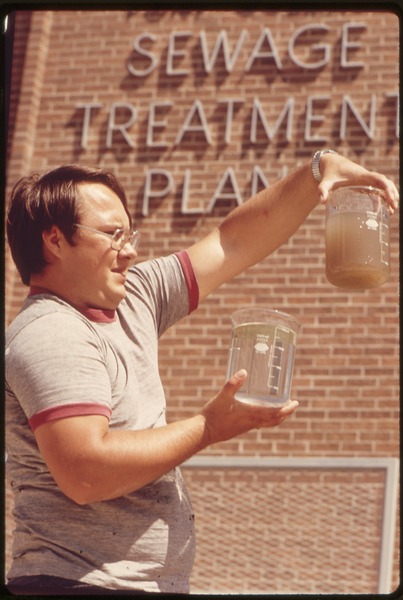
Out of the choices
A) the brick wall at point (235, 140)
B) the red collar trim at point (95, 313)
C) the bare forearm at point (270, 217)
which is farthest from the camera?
the brick wall at point (235, 140)

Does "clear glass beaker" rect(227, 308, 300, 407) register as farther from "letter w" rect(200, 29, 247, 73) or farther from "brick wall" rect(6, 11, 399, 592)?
"letter w" rect(200, 29, 247, 73)

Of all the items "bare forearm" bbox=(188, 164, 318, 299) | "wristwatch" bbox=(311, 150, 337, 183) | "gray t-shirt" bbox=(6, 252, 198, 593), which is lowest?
"gray t-shirt" bbox=(6, 252, 198, 593)

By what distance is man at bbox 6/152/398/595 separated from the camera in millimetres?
2387

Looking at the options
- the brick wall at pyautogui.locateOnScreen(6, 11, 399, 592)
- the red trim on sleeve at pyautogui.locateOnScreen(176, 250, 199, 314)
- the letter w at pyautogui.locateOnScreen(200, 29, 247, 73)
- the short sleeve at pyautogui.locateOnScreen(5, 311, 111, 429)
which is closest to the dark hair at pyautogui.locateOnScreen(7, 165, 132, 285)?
the short sleeve at pyautogui.locateOnScreen(5, 311, 111, 429)

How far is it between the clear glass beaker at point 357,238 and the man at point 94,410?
66 mm

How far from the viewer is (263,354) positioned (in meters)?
2.54

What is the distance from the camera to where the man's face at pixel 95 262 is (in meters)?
2.71

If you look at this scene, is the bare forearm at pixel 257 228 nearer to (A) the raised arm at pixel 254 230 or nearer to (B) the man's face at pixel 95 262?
(A) the raised arm at pixel 254 230

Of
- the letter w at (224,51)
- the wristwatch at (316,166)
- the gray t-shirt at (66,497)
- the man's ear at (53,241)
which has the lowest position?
the gray t-shirt at (66,497)

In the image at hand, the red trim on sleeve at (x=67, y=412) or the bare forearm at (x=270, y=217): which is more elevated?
the bare forearm at (x=270, y=217)

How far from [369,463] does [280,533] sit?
66cm

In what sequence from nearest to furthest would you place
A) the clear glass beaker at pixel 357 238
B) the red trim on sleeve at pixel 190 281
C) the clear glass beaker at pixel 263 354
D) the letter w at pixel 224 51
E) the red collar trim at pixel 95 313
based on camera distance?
1. the clear glass beaker at pixel 263 354
2. the red collar trim at pixel 95 313
3. the clear glass beaker at pixel 357 238
4. the red trim on sleeve at pixel 190 281
5. the letter w at pixel 224 51

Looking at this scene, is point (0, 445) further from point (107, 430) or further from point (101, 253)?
point (101, 253)

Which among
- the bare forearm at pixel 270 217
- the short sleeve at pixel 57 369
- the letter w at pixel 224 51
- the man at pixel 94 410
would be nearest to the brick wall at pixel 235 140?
the letter w at pixel 224 51
